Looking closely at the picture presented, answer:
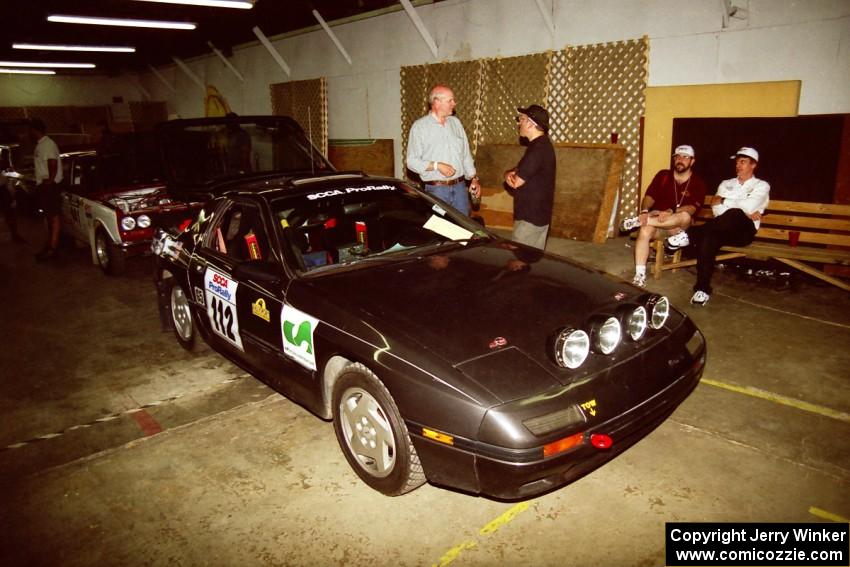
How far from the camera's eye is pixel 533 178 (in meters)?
4.47

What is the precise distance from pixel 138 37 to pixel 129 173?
878cm

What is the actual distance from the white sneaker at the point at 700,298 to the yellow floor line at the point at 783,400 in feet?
5.31

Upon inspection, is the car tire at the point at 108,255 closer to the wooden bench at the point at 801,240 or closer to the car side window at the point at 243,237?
the car side window at the point at 243,237

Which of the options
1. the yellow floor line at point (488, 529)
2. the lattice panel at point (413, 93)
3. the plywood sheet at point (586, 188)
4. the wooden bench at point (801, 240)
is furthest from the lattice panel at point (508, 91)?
the yellow floor line at point (488, 529)

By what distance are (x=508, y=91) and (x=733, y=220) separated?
4901 millimetres

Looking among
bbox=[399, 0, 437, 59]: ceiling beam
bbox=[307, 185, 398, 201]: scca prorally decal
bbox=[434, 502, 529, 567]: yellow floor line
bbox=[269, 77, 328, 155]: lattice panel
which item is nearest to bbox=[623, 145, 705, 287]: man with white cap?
bbox=[307, 185, 398, 201]: scca prorally decal

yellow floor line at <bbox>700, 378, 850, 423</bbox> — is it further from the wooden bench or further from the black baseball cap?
the wooden bench

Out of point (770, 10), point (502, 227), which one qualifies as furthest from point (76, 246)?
point (770, 10)

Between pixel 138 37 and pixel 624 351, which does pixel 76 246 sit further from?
pixel 624 351

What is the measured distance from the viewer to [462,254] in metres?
3.32

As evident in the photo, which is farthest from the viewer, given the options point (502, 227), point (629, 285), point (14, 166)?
point (14, 166)

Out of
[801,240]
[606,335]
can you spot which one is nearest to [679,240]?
[801,240]

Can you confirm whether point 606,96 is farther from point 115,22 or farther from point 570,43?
point 115,22

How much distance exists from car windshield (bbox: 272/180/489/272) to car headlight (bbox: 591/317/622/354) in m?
1.29
